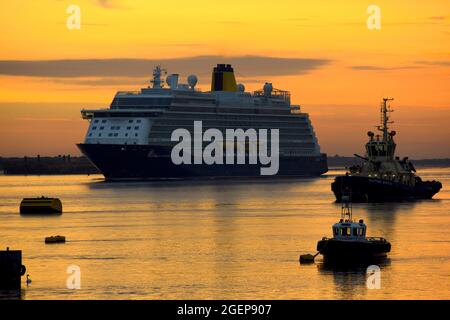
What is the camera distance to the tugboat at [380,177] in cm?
11419

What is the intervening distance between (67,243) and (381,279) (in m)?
25.2

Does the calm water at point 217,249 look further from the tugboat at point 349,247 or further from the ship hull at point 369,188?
the ship hull at point 369,188

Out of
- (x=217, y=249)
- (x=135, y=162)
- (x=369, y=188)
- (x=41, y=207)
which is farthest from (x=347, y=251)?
(x=135, y=162)

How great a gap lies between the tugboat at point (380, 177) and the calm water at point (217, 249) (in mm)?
2163

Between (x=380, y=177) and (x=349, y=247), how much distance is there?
5658 centimetres

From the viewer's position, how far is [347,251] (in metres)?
59.8

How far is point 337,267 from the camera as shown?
2291 inches

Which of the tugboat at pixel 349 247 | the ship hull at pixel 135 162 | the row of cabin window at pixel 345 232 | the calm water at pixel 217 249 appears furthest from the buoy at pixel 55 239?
the ship hull at pixel 135 162

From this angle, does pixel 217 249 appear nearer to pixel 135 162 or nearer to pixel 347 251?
pixel 347 251

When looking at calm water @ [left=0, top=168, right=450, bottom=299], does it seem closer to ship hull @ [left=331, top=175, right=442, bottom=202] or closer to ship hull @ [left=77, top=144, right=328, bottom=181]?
ship hull @ [left=331, top=175, right=442, bottom=202]

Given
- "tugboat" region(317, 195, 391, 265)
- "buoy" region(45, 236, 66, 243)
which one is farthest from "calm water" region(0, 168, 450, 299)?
"tugboat" region(317, 195, 391, 265)

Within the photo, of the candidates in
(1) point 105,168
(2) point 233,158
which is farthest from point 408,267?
(2) point 233,158
